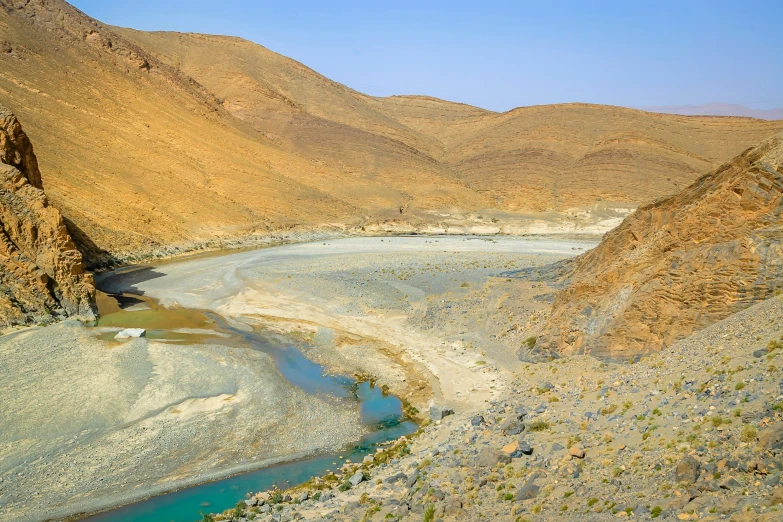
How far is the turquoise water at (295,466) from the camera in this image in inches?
470

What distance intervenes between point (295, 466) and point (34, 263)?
52.6ft

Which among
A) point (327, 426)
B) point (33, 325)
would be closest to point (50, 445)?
point (327, 426)

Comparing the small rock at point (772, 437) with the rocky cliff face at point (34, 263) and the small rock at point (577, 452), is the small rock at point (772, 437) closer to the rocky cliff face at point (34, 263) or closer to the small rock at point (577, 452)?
the small rock at point (577, 452)

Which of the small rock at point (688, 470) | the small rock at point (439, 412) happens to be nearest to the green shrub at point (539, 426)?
the small rock at point (439, 412)

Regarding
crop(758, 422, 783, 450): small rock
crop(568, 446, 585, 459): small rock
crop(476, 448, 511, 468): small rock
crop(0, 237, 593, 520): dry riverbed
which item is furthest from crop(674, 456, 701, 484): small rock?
crop(0, 237, 593, 520): dry riverbed

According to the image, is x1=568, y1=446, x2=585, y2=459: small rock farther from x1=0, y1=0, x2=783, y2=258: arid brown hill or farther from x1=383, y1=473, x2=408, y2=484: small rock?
x1=0, y1=0, x2=783, y2=258: arid brown hill

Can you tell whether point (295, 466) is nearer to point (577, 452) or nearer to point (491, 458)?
point (491, 458)

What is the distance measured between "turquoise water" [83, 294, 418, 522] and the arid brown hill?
2267 cm

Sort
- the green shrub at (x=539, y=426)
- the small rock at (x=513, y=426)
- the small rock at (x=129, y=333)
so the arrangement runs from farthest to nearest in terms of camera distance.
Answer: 1. the small rock at (x=129, y=333)
2. the small rock at (x=513, y=426)
3. the green shrub at (x=539, y=426)

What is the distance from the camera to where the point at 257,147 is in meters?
65.4

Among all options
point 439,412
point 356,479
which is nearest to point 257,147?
point 439,412

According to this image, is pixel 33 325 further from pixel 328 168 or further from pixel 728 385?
pixel 328 168

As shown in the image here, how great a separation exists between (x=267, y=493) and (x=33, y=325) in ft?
44.2

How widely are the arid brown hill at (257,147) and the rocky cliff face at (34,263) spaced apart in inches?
423
